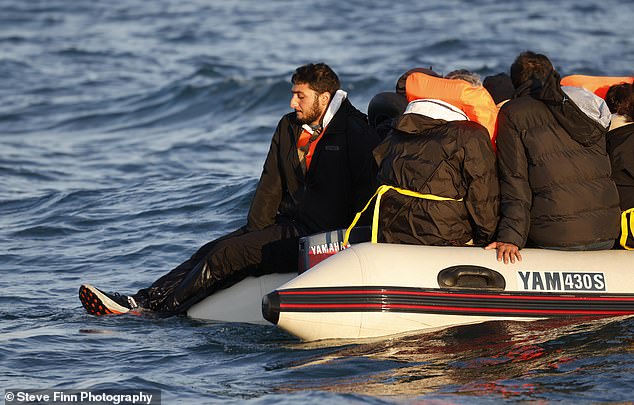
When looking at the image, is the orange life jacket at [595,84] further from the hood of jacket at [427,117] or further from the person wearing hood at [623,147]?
the hood of jacket at [427,117]

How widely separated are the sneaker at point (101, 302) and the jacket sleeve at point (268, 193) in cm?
86

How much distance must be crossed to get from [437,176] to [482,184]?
23 centimetres

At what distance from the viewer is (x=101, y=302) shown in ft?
21.9

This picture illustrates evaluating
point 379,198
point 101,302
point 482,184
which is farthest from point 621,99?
point 101,302

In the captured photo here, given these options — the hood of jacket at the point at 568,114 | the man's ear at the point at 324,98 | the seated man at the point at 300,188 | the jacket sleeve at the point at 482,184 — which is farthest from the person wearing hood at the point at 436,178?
the man's ear at the point at 324,98

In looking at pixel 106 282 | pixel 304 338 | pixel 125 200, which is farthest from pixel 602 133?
pixel 125 200

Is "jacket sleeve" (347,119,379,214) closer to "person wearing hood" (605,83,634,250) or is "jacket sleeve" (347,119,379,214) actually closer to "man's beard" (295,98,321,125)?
"man's beard" (295,98,321,125)

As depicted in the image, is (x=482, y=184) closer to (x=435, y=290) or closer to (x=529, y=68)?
(x=435, y=290)

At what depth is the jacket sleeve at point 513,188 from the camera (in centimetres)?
582

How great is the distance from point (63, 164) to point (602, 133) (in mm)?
7404

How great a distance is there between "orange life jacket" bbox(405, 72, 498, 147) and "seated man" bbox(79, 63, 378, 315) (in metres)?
0.62

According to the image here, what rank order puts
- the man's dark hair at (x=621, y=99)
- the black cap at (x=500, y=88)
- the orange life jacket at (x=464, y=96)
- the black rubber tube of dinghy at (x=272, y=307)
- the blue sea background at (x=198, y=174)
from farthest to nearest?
the black cap at (x=500, y=88) → the man's dark hair at (x=621, y=99) → the orange life jacket at (x=464, y=96) → the black rubber tube of dinghy at (x=272, y=307) → the blue sea background at (x=198, y=174)

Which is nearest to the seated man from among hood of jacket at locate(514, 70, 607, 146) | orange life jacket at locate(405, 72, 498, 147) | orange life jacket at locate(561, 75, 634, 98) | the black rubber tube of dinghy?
orange life jacket at locate(405, 72, 498, 147)

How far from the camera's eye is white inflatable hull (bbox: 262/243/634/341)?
5801mm
